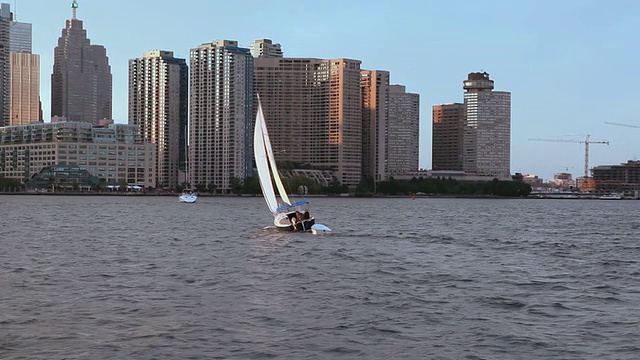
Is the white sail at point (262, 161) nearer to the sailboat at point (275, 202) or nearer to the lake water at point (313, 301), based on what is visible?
the sailboat at point (275, 202)

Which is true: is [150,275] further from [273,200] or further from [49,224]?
[49,224]

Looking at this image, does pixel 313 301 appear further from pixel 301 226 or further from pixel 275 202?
pixel 275 202

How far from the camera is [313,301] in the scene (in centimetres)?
3531

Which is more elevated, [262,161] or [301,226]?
[262,161]

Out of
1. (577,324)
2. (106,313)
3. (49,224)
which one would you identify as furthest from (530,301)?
(49,224)

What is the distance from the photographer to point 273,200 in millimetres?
78375

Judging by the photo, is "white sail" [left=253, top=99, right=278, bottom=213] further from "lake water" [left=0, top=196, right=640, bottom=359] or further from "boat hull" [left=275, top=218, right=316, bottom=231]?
"lake water" [left=0, top=196, right=640, bottom=359]

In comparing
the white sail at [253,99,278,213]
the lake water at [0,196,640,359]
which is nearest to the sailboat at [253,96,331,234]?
the white sail at [253,99,278,213]

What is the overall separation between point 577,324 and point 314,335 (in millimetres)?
10312

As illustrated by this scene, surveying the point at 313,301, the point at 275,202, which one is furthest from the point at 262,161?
the point at 313,301

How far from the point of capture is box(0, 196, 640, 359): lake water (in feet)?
86.7

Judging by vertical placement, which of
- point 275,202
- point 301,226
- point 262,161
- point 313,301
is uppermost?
point 262,161

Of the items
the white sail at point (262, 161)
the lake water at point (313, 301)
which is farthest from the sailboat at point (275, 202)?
the lake water at point (313, 301)

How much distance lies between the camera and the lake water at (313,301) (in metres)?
26.4
